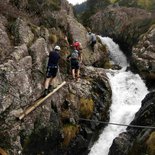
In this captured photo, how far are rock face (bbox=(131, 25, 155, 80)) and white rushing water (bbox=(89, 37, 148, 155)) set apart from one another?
1.00 m

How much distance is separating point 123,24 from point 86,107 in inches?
1414

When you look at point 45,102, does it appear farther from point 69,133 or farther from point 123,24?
point 123,24

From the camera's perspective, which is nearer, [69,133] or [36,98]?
[36,98]

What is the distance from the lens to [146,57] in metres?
35.0

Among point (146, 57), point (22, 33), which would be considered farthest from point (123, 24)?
point (22, 33)

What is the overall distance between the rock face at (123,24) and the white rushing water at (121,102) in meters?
12.2

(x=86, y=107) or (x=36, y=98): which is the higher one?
(x=36, y=98)

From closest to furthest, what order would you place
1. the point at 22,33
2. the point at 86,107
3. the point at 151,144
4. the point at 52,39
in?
the point at 151,144, the point at 22,33, the point at 86,107, the point at 52,39

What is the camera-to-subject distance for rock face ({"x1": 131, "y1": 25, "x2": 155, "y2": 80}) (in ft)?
110

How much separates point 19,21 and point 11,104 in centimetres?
753

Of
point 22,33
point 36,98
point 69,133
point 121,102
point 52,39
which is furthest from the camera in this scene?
point 121,102

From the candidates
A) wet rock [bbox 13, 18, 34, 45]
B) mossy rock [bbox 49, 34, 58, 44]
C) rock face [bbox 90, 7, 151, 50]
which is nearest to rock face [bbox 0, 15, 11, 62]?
wet rock [bbox 13, 18, 34, 45]

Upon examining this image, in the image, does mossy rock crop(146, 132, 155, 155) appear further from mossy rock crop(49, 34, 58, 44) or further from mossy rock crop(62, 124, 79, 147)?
mossy rock crop(49, 34, 58, 44)

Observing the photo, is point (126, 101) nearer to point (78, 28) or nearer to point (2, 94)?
point (78, 28)
